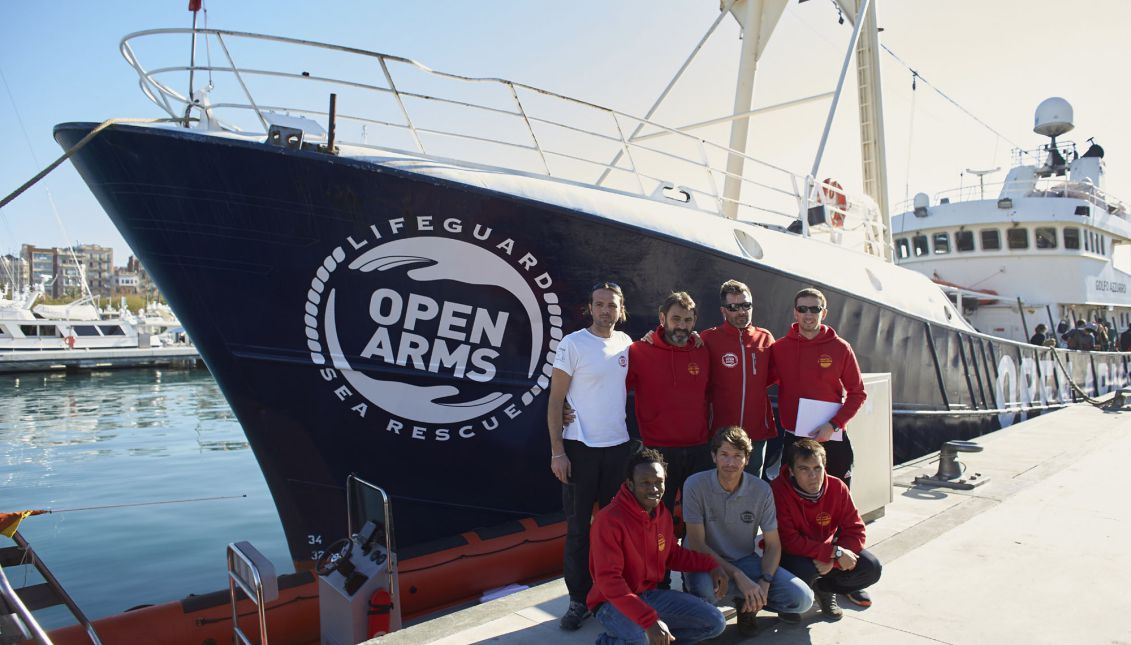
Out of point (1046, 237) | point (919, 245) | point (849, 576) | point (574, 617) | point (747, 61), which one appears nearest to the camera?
point (574, 617)

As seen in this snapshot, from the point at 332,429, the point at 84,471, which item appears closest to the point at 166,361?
the point at 84,471

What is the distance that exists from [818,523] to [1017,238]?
12.2 meters

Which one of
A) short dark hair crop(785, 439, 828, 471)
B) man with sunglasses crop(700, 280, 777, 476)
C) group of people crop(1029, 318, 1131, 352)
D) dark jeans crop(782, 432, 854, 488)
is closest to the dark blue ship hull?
man with sunglasses crop(700, 280, 777, 476)

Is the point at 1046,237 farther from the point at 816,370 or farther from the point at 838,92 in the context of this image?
the point at 816,370

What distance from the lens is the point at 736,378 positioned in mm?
3863

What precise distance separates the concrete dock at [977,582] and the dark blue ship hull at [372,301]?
4.68 ft

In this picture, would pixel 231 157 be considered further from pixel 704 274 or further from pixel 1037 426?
pixel 1037 426

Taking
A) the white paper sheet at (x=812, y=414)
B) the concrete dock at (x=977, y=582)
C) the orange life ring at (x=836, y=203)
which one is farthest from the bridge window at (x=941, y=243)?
the white paper sheet at (x=812, y=414)

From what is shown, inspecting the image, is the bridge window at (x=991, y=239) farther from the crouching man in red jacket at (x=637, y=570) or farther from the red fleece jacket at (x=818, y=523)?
the crouching man in red jacket at (x=637, y=570)

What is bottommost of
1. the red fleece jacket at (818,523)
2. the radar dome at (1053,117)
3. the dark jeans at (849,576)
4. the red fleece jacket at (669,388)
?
the dark jeans at (849,576)

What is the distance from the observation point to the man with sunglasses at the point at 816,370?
12.9ft

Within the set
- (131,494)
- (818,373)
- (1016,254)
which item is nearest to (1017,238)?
(1016,254)

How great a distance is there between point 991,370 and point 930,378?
2.23m

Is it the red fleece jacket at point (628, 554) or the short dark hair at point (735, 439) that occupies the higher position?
the short dark hair at point (735, 439)
